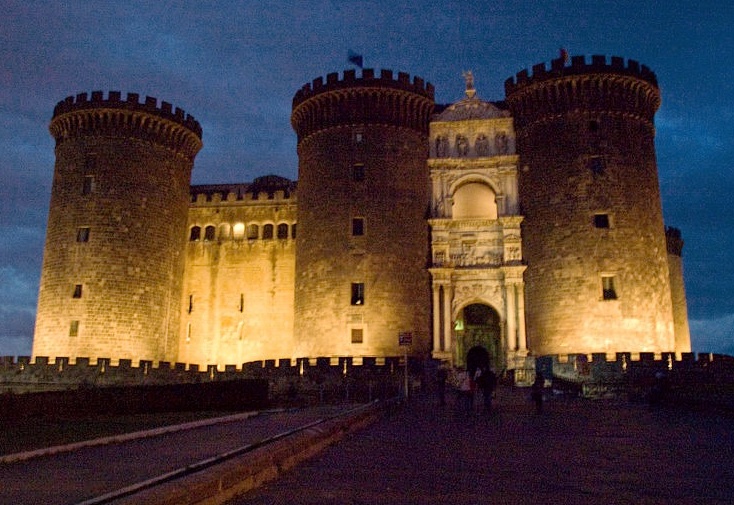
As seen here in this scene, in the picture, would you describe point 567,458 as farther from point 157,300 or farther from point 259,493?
point 157,300

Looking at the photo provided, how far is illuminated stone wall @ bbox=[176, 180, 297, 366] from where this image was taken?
3809 centimetres

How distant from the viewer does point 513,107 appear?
3550 centimetres

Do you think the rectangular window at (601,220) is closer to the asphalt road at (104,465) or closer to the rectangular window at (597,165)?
the rectangular window at (597,165)

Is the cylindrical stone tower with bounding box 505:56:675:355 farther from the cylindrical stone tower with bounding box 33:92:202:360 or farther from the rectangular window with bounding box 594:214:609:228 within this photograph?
the cylindrical stone tower with bounding box 33:92:202:360

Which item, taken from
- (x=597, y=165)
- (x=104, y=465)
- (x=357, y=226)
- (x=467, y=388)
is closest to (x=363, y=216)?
(x=357, y=226)

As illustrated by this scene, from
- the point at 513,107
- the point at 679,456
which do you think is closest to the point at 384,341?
the point at 513,107

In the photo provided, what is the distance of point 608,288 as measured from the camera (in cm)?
3120

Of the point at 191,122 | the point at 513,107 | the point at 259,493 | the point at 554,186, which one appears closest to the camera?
the point at 259,493

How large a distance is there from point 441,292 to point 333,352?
601cm

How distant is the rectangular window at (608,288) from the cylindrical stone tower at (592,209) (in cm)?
5

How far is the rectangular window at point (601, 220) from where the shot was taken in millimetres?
31922

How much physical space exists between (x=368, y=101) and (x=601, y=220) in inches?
505

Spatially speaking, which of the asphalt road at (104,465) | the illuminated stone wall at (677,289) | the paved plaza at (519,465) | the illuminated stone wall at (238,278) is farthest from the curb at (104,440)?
the illuminated stone wall at (677,289)

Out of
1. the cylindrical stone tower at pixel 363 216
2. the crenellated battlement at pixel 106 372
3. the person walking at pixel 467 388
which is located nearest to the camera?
the person walking at pixel 467 388
